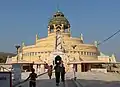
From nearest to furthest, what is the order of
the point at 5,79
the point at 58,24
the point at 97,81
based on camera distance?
1. the point at 5,79
2. the point at 97,81
3. the point at 58,24

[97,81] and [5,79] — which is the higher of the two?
[5,79]

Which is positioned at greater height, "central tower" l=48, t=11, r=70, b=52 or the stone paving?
"central tower" l=48, t=11, r=70, b=52

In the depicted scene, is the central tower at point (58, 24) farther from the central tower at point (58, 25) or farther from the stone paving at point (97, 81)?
the stone paving at point (97, 81)

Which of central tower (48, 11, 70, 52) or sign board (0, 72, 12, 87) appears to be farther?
central tower (48, 11, 70, 52)

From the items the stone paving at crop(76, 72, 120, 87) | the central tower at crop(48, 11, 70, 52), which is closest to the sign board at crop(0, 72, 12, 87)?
the stone paving at crop(76, 72, 120, 87)

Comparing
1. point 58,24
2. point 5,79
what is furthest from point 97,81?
point 58,24

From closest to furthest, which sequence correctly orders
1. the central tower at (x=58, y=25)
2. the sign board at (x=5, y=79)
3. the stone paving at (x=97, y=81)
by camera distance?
the sign board at (x=5, y=79)
the stone paving at (x=97, y=81)
the central tower at (x=58, y=25)

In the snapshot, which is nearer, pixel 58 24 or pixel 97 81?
pixel 97 81

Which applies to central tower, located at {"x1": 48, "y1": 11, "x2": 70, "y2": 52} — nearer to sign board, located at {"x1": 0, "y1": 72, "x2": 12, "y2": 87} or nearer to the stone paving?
the stone paving

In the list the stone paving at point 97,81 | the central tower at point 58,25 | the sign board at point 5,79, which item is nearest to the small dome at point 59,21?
the central tower at point 58,25

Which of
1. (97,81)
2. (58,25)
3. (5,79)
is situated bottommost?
(97,81)

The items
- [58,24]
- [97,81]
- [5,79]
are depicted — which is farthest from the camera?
[58,24]

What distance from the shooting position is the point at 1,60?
3433 inches

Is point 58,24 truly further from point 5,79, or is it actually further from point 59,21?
point 5,79
